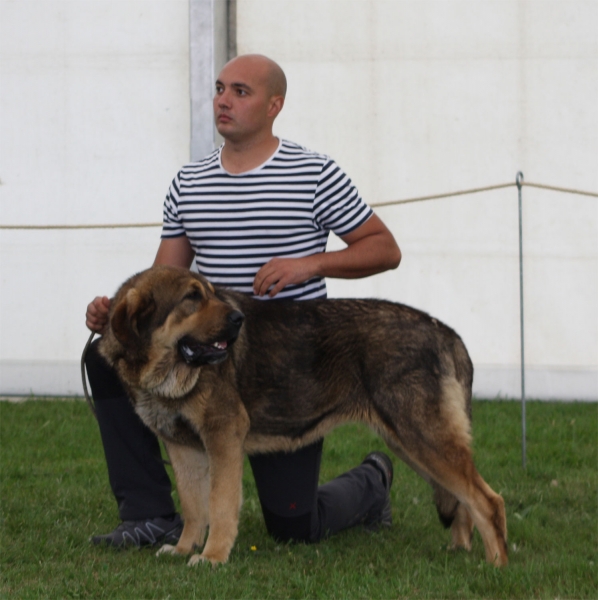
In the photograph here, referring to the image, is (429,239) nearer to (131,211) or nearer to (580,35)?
(580,35)

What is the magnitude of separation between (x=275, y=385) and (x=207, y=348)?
0.44m

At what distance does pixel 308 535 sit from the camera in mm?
4277

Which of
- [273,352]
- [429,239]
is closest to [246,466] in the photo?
[273,352]

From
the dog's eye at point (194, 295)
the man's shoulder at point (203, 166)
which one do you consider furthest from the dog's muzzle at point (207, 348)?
the man's shoulder at point (203, 166)

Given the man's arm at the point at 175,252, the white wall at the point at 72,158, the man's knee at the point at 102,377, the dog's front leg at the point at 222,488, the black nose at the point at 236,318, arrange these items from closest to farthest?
1. the black nose at the point at 236,318
2. the dog's front leg at the point at 222,488
3. the man's knee at the point at 102,377
4. the man's arm at the point at 175,252
5. the white wall at the point at 72,158

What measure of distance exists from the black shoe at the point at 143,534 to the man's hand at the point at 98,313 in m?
0.93

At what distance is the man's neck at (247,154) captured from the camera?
170 inches


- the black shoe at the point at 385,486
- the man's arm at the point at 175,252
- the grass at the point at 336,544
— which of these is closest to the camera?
the grass at the point at 336,544

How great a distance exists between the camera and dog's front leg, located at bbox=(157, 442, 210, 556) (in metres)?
4.07

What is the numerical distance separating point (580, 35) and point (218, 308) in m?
6.39

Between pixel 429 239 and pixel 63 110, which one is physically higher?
pixel 63 110

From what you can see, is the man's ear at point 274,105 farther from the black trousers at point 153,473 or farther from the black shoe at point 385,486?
the black shoe at point 385,486

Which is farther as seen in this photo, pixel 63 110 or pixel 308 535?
pixel 63 110

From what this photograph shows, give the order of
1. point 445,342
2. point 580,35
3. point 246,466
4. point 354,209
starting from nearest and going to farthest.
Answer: point 445,342 < point 354,209 < point 246,466 < point 580,35
